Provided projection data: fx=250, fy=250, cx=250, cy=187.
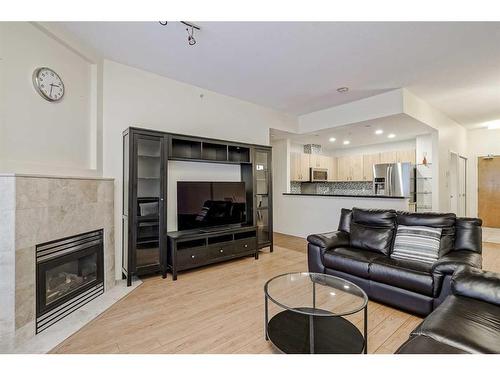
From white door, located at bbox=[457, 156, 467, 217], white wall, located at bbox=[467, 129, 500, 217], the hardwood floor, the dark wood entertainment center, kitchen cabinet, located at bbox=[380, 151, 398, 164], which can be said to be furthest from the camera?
white wall, located at bbox=[467, 129, 500, 217]

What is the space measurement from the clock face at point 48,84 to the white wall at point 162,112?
0.56 metres

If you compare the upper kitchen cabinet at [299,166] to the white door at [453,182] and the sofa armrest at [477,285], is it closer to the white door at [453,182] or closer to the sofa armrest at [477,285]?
the white door at [453,182]

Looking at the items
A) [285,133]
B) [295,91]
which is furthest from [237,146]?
[285,133]

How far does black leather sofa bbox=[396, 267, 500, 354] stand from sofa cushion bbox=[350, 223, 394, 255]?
40.9 inches

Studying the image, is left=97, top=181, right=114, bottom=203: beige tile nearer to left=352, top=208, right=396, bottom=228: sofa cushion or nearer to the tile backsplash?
left=352, top=208, right=396, bottom=228: sofa cushion

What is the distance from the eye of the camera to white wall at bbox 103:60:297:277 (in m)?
3.16

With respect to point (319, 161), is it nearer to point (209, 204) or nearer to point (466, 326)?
point (209, 204)

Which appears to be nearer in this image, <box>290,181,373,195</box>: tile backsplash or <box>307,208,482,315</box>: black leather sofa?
<box>307,208,482,315</box>: black leather sofa

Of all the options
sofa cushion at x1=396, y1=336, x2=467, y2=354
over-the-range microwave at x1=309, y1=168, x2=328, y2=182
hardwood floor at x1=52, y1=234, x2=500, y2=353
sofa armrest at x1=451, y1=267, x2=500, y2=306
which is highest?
over-the-range microwave at x1=309, y1=168, x2=328, y2=182

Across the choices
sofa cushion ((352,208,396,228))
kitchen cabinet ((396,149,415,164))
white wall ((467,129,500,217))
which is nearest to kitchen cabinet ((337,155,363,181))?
kitchen cabinet ((396,149,415,164))

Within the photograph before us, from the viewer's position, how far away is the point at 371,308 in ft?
7.95

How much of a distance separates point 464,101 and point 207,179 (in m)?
4.94

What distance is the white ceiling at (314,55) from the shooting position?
2.51 meters

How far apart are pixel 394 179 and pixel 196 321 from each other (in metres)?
5.38
